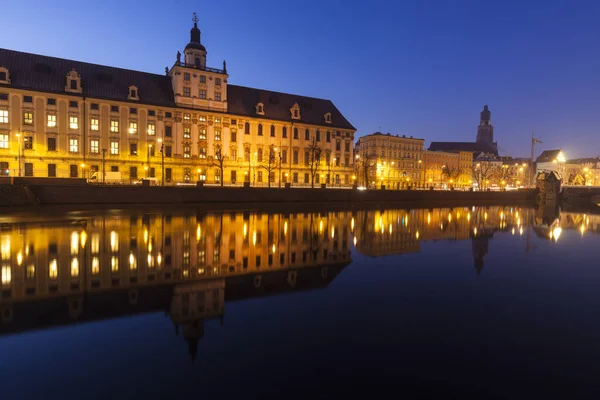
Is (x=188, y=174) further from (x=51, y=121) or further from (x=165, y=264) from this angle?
(x=165, y=264)

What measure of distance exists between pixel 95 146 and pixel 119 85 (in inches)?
496

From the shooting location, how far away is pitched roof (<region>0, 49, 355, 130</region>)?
57.4m

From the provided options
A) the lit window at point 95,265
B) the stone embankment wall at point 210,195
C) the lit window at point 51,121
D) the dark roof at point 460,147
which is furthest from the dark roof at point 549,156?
the lit window at point 95,265

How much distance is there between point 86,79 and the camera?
61969 millimetres

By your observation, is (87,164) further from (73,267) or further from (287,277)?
(287,277)

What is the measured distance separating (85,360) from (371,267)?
34.6 ft

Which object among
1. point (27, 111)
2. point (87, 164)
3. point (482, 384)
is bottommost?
point (482, 384)

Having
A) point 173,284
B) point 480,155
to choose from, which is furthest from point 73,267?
point 480,155

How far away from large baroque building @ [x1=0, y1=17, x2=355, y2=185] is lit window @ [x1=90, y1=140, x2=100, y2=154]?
0.15 m

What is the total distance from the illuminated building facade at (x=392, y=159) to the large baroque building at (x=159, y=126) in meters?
37.3

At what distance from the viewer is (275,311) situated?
889 cm

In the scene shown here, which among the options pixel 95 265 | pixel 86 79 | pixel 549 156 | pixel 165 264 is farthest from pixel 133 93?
pixel 549 156

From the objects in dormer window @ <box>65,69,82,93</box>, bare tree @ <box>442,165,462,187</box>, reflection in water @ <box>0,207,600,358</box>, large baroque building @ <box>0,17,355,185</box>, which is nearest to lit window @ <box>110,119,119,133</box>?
large baroque building @ <box>0,17,355,185</box>

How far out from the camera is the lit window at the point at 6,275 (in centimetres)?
1087
